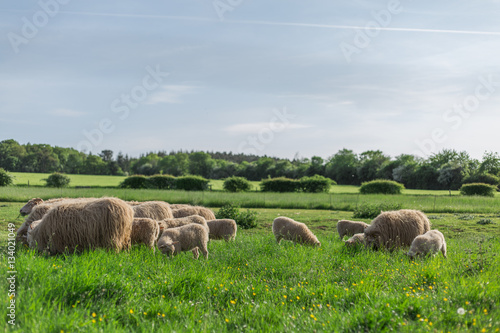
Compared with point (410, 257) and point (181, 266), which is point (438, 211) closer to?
point (410, 257)

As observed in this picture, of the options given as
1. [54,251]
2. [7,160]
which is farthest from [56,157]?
[54,251]

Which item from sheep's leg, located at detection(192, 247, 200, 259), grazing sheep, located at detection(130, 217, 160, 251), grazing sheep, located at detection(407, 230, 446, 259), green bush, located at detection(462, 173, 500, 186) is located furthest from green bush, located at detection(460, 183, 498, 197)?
grazing sheep, located at detection(130, 217, 160, 251)

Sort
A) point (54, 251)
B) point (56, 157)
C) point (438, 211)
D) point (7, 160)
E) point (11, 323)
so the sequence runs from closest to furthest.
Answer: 1. point (11, 323)
2. point (54, 251)
3. point (438, 211)
4. point (7, 160)
5. point (56, 157)

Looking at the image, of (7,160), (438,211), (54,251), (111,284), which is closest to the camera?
(111,284)

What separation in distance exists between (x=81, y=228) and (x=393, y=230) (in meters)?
7.32

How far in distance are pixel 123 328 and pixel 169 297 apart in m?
1.11

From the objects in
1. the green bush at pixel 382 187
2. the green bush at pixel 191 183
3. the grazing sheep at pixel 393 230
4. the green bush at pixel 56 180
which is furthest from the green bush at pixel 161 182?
the grazing sheep at pixel 393 230

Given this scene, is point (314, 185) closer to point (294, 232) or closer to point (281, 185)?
point (281, 185)

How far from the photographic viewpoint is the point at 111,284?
5711 millimetres

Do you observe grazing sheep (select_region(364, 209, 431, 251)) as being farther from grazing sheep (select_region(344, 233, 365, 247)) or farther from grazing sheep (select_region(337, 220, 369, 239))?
grazing sheep (select_region(337, 220, 369, 239))

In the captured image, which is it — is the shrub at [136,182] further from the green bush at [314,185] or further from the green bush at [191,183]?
the green bush at [314,185]

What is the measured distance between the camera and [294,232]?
11148mm

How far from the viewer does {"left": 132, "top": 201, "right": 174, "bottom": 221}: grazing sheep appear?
11039 millimetres

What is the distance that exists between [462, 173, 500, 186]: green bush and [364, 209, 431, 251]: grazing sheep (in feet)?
185
